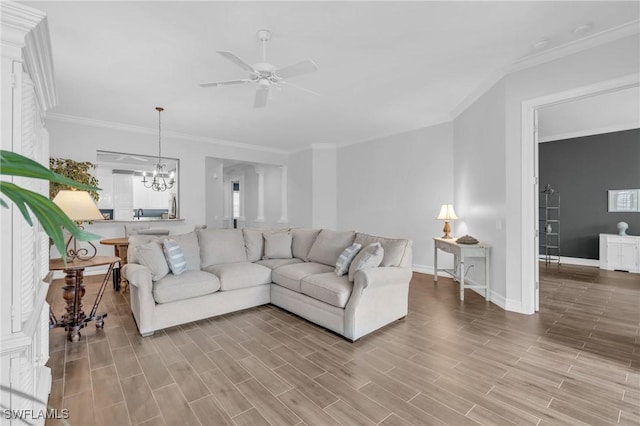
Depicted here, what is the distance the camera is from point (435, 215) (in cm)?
566

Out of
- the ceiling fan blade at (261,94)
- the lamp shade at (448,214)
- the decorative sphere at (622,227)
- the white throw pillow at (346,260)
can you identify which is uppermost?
the ceiling fan blade at (261,94)

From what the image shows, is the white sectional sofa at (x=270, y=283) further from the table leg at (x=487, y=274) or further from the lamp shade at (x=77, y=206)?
the table leg at (x=487, y=274)

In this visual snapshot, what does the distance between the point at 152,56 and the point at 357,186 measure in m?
4.80

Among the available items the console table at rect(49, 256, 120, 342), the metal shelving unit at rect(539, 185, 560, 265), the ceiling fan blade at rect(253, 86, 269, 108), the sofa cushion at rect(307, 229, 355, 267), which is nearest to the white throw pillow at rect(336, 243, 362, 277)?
the sofa cushion at rect(307, 229, 355, 267)

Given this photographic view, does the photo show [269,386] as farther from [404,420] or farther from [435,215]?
[435,215]

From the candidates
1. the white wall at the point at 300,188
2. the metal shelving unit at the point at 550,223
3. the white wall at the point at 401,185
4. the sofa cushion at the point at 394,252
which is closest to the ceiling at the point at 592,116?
the metal shelving unit at the point at 550,223

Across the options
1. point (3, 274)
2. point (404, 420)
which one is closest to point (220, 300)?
point (3, 274)

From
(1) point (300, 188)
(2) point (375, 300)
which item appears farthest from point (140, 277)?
(1) point (300, 188)

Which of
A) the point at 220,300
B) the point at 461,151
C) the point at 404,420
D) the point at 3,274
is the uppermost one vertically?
the point at 461,151

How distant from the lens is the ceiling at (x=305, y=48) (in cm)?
249

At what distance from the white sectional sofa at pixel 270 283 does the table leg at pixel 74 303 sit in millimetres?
424

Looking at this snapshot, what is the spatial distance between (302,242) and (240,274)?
113cm

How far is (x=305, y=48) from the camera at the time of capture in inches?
120

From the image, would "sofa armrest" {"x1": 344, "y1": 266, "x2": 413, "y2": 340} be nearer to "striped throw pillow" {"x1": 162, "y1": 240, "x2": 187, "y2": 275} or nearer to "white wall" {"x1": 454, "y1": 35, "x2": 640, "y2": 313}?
"white wall" {"x1": 454, "y1": 35, "x2": 640, "y2": 313}
